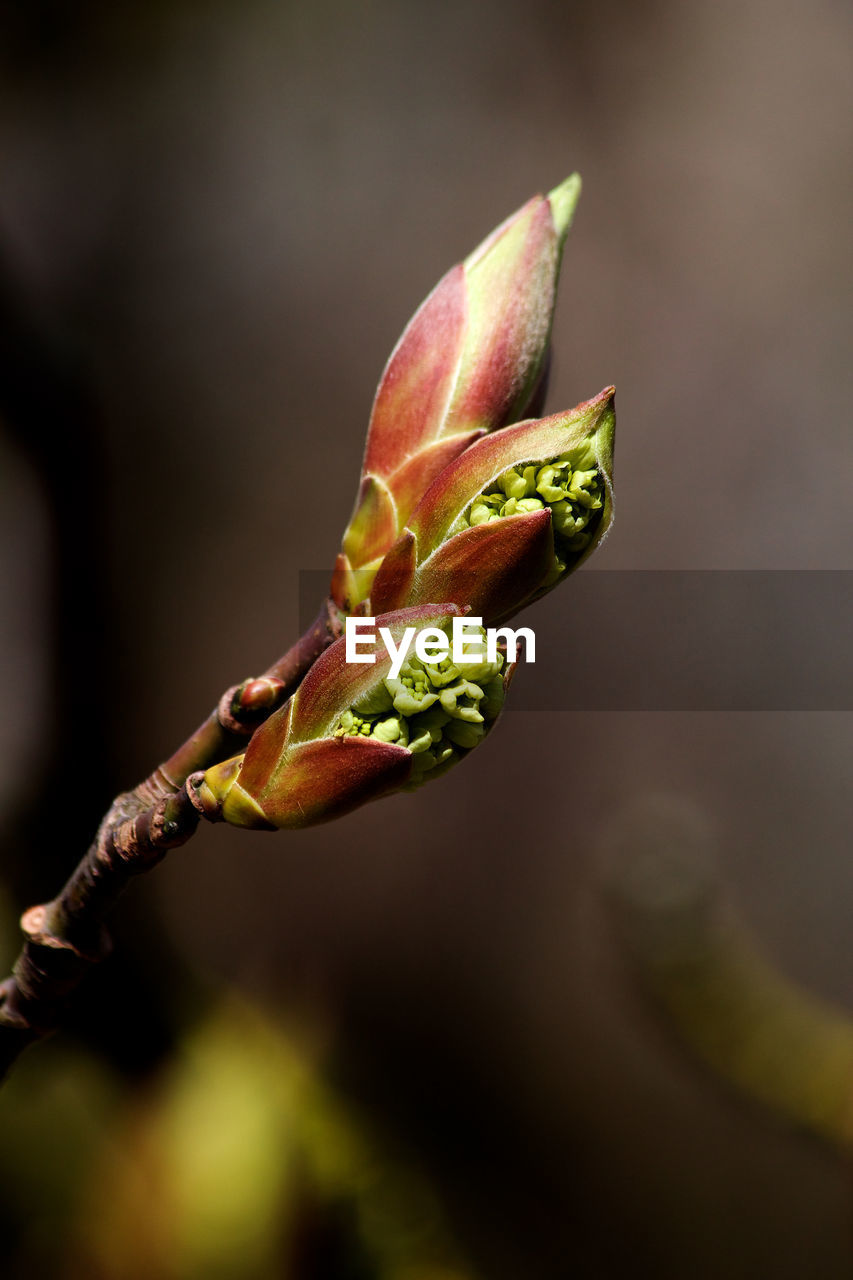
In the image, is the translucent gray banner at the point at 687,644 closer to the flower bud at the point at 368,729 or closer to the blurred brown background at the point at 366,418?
the blurred brown background at the point at 366,418

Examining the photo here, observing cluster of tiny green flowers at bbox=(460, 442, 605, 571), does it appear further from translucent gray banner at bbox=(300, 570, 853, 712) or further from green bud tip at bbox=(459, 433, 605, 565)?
translucent gray banner at bbox=(300, 570, 853, 712)

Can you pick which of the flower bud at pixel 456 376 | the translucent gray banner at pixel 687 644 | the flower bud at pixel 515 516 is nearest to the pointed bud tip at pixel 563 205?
the flower bud at pixel 456 376

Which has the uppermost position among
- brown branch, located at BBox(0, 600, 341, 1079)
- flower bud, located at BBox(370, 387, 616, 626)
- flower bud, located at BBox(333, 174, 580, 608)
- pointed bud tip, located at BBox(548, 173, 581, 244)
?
pointed bud tip, located at BBox(548, 173, 581, 244)

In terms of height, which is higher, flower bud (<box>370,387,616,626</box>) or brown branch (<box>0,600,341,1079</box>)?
flower bud (<box>370,387,616,626</box>)

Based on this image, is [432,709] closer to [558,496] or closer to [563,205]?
[558,496]

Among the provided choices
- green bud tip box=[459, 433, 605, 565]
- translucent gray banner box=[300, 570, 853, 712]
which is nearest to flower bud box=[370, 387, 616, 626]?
green bud tip box=[459, 433, 605, 565]

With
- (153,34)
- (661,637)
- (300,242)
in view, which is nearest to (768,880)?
(661,637)

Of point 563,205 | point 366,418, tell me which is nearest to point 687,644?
point 366,418

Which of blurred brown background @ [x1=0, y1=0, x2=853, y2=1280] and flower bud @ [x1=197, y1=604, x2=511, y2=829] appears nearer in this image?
flower bud @ [x1=197, y1=604, x2=511, y2=829]
